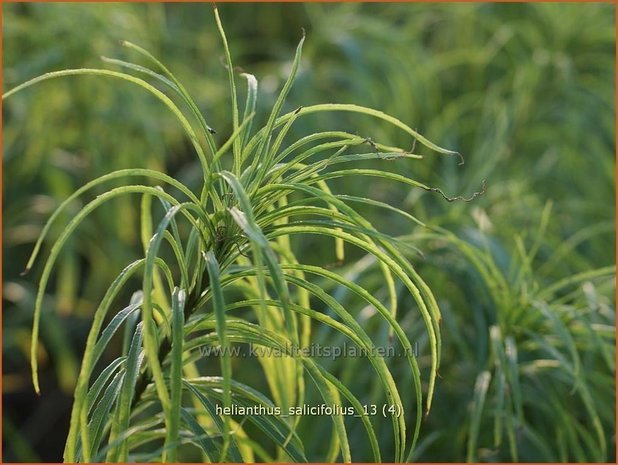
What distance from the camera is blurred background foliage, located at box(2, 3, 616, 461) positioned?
137 centimetres

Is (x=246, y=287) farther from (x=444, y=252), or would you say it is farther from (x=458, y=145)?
(x=458, y=145)

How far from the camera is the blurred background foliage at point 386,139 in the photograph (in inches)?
54.0

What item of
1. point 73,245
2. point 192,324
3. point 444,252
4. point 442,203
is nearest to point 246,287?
point 192,324

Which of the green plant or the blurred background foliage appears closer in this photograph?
the green plant

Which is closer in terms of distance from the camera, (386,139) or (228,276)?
(228,276)

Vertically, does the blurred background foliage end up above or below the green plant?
above

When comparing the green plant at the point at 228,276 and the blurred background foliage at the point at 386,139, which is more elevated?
the blurred background foliage at the point at 386,139

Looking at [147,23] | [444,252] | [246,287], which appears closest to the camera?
[246,287]

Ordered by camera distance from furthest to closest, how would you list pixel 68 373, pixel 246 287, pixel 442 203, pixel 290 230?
pixel 68 373 < pixel 442 203 < pixel 246 287 < pixel 290 230

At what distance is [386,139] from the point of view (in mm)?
1540

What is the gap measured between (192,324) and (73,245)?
101cm

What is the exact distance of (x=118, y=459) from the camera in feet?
2.28

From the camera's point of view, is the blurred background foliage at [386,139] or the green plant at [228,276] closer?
the green plant at [228,276]

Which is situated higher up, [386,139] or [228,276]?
[386,139]
